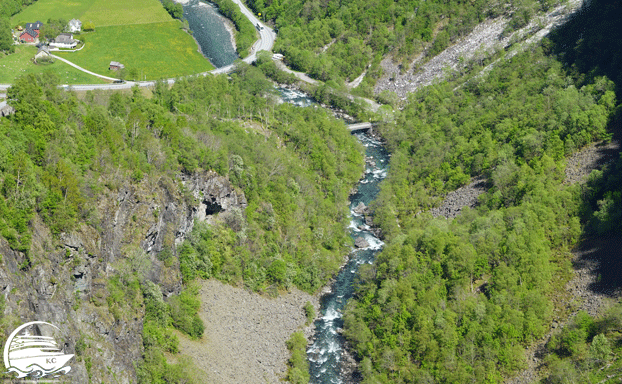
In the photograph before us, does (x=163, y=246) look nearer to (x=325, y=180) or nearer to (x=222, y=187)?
(x=222, y=187)

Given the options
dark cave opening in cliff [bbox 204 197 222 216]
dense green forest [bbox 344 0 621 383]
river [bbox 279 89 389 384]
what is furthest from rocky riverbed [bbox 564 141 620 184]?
dark cave opening in cliff [bbox 204 197 222 216]

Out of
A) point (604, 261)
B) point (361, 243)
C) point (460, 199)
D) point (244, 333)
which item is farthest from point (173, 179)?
point (604, 261)

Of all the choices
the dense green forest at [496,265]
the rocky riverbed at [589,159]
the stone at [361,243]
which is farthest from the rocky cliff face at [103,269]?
the rocky riverbed at [589,159]

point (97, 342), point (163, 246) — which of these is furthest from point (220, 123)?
point (97, 342)

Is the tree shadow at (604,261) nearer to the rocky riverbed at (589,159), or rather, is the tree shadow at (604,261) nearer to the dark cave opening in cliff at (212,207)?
the rocky riverbed at (589,159)

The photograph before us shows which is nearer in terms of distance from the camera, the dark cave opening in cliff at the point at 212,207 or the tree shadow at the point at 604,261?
the tree shadow at the point at 604,261
